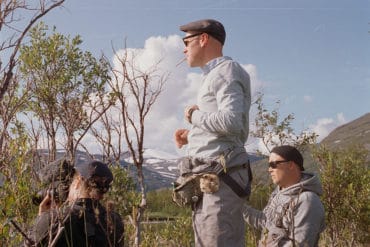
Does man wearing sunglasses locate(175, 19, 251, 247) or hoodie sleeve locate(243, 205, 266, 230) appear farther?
hoodie sleeve locate(243, 205, 266, 230)

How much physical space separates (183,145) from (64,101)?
45.6ft

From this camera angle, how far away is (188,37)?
3.80 metres

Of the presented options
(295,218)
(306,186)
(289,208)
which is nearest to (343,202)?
(306,186)

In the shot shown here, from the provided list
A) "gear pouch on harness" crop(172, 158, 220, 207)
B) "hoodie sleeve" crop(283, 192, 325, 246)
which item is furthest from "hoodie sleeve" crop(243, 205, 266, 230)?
"gear pouch on harness" crop(172, 158, 220, 207)

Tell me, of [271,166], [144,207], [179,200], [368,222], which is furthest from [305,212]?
[368,222]

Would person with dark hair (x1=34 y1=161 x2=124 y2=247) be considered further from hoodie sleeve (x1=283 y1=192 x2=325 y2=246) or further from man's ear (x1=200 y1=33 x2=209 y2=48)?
hoodie sleeve (x1=283 y1=192 x2=325 y2=246)

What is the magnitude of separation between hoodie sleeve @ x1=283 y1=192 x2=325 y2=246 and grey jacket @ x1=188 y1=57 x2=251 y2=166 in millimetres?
1139

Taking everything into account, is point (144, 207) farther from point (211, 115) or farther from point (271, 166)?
point (211, 115)

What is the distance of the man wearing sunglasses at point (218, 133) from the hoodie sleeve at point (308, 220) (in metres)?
0.98

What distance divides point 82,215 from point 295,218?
1847 mm

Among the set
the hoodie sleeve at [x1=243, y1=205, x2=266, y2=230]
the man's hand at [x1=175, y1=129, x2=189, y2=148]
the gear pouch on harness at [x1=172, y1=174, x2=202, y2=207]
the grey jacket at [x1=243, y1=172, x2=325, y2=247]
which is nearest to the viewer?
the gear pouch on harness at [x1=172, y1=174, x2=202, y2=207]

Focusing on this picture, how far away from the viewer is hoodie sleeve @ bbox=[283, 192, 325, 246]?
441 cm

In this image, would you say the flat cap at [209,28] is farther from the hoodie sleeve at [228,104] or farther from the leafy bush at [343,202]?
the leafy bush at [343,202]

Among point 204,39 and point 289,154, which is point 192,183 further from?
point 289,154
